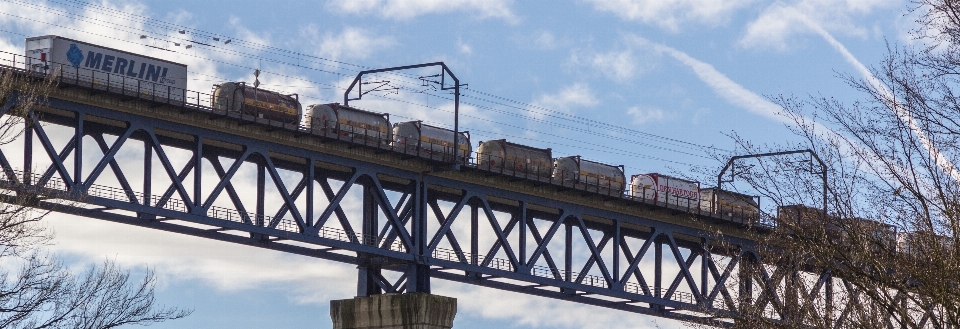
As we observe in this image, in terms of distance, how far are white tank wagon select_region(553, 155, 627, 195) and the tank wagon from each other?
1907cm

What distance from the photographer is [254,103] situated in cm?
6594

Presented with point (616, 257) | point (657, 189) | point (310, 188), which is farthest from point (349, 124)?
point (657, 189)

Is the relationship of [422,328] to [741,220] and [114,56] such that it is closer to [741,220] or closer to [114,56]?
[114,56]

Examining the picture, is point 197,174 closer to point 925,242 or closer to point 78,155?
point 78,155

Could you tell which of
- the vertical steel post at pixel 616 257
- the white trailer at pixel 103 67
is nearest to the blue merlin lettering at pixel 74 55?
the white trailer at pixel 103 67

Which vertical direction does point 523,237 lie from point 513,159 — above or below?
below

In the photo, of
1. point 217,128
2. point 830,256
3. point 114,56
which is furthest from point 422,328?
point 830,256

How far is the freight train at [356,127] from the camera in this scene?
A: 59750 mm

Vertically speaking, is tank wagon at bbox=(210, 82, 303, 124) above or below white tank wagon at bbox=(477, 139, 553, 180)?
above

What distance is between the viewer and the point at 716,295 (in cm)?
8850

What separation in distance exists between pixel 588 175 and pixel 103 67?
3347 centimetres

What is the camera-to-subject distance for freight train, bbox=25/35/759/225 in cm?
5975

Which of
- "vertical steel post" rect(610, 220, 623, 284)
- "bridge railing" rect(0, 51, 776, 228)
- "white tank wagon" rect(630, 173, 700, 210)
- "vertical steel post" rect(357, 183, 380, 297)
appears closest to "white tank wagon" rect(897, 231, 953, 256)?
"bridge railing" rect(0, 51, 776, 228)

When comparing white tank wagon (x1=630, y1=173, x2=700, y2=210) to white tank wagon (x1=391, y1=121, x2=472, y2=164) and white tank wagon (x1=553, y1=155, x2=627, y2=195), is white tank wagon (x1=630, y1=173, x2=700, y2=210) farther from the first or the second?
white tank wagon (x1=391, y1=121, x2=472, y2=164)
